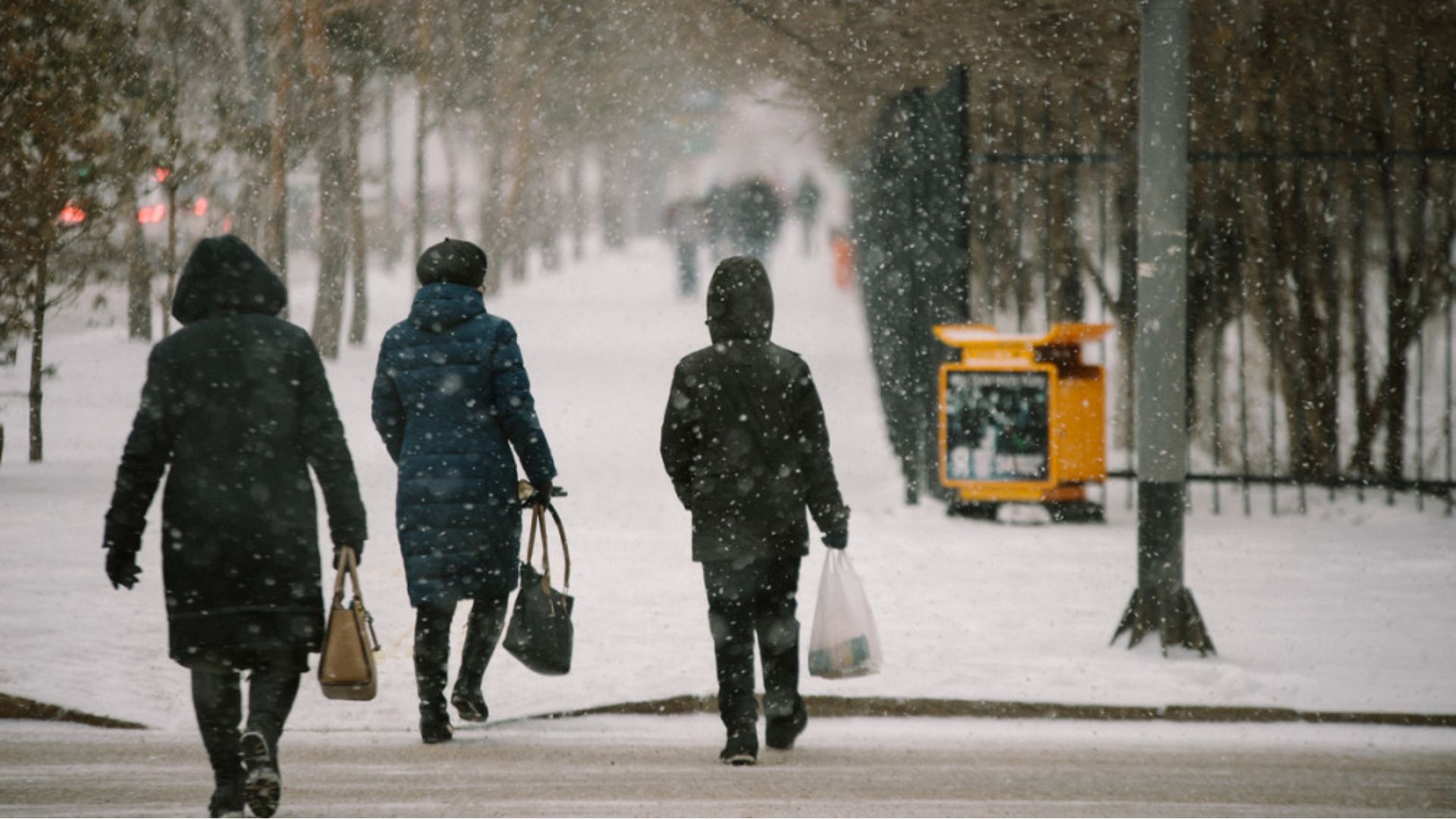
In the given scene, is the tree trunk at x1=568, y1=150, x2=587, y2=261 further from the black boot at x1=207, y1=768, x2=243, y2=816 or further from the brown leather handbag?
the black boot at x1=207, y1=768, x2=243, y2=816

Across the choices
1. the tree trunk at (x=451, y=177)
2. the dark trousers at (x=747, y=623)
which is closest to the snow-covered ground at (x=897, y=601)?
the dark trousers at (x=747, y=623)


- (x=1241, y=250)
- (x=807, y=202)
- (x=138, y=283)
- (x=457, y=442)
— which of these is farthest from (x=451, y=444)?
(x=807, y=202)

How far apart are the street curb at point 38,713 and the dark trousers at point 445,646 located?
131 centimetres

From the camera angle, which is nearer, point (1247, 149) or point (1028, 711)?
point (1028, 711)

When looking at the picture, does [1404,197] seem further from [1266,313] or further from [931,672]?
[931,672]

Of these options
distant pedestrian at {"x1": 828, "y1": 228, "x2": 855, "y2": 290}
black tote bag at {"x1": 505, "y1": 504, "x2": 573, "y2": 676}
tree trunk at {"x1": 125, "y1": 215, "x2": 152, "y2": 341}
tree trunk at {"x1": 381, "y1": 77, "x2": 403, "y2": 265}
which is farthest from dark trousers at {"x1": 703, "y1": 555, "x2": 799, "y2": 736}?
distant pedestrian at {"x1": 828, "y1": 228, "x2": 855, "y2": 290}

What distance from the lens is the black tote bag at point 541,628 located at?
235 inches

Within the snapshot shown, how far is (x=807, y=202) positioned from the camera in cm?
3481

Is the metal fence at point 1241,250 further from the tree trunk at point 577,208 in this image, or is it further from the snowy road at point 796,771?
the tree trunk at point 577,208

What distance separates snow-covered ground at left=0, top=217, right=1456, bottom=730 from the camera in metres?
6.91

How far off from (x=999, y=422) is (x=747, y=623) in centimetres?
565

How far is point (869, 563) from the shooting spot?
32.3 feet

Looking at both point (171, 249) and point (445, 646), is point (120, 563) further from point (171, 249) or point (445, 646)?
point (171, 249)

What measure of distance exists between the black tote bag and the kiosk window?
217 inches
